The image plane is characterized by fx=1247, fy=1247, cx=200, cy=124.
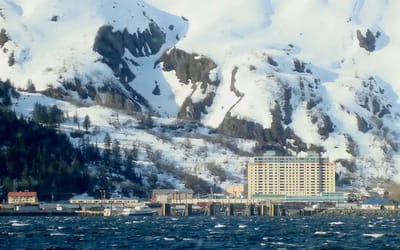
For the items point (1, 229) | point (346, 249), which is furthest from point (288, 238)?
point (1, 229)

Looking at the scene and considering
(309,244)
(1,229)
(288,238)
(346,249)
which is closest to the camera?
(346,249)

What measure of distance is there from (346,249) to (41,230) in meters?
58.6

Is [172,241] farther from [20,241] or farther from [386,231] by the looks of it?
[386,231]

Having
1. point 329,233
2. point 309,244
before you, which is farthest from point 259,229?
point 309,244

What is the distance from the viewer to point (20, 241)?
142m

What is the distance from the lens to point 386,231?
169 m

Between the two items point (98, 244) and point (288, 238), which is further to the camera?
point (288, 238)

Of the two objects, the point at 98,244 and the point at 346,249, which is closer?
the point at 346,249

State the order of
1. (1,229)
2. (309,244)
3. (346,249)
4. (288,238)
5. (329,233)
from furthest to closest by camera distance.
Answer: (1,229), (329,233), (288,238), (309,244), (346,249)

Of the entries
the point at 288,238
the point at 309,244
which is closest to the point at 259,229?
the point at 288,238

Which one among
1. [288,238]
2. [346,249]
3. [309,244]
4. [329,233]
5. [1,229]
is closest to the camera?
[346,249]

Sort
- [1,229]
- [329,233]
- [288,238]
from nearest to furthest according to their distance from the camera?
[288,238]
[329,233]
[1,229]

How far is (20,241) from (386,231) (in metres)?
53.3

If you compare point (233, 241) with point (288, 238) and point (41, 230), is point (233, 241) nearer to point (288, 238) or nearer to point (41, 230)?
point (288, 238)
